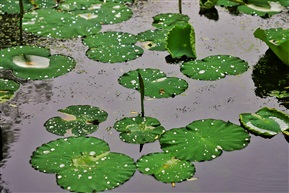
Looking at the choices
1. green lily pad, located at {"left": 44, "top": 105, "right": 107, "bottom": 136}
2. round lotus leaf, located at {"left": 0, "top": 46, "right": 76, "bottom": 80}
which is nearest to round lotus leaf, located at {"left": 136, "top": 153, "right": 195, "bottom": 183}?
green lily pad, located at {"left": 44, "top": 105, "right": 107, "bottom": 136}

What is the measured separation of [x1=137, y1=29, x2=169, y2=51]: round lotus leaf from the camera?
9.32ft

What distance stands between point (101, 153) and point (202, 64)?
2.50 feet

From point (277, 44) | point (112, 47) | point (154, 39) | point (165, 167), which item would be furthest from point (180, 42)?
point (165, 167)

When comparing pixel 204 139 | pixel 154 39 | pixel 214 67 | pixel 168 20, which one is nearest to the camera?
pixel 204 139

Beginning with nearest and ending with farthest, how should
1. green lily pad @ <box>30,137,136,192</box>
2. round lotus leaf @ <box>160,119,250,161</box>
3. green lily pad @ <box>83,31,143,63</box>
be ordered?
green lily pad @ <box>30,137,136,192</box>, round lotus leaf @ <box>160,119,250,161</box>, green lily pad @ <box>83,31,143,63</box>

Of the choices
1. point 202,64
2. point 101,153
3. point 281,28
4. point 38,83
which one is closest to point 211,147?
point 101,153

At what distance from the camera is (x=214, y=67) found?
264cm

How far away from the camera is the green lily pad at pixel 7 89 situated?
244 cm

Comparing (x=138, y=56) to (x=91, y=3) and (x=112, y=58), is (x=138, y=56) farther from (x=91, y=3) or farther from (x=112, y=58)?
(x=91, y=3)

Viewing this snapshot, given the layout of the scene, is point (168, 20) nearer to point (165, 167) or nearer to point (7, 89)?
point (7, 89)

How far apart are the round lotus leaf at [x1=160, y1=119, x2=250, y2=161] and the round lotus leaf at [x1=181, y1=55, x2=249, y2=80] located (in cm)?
38

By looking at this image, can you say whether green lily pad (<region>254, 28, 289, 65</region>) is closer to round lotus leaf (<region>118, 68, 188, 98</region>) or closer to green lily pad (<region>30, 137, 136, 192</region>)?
round lotus leaf (<region>118, 68, 188, 98</region>)

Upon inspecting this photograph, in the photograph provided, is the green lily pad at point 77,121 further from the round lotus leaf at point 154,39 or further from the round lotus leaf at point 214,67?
the round lotus leaf at point 154,39

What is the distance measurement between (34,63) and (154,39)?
→ 0.57m
